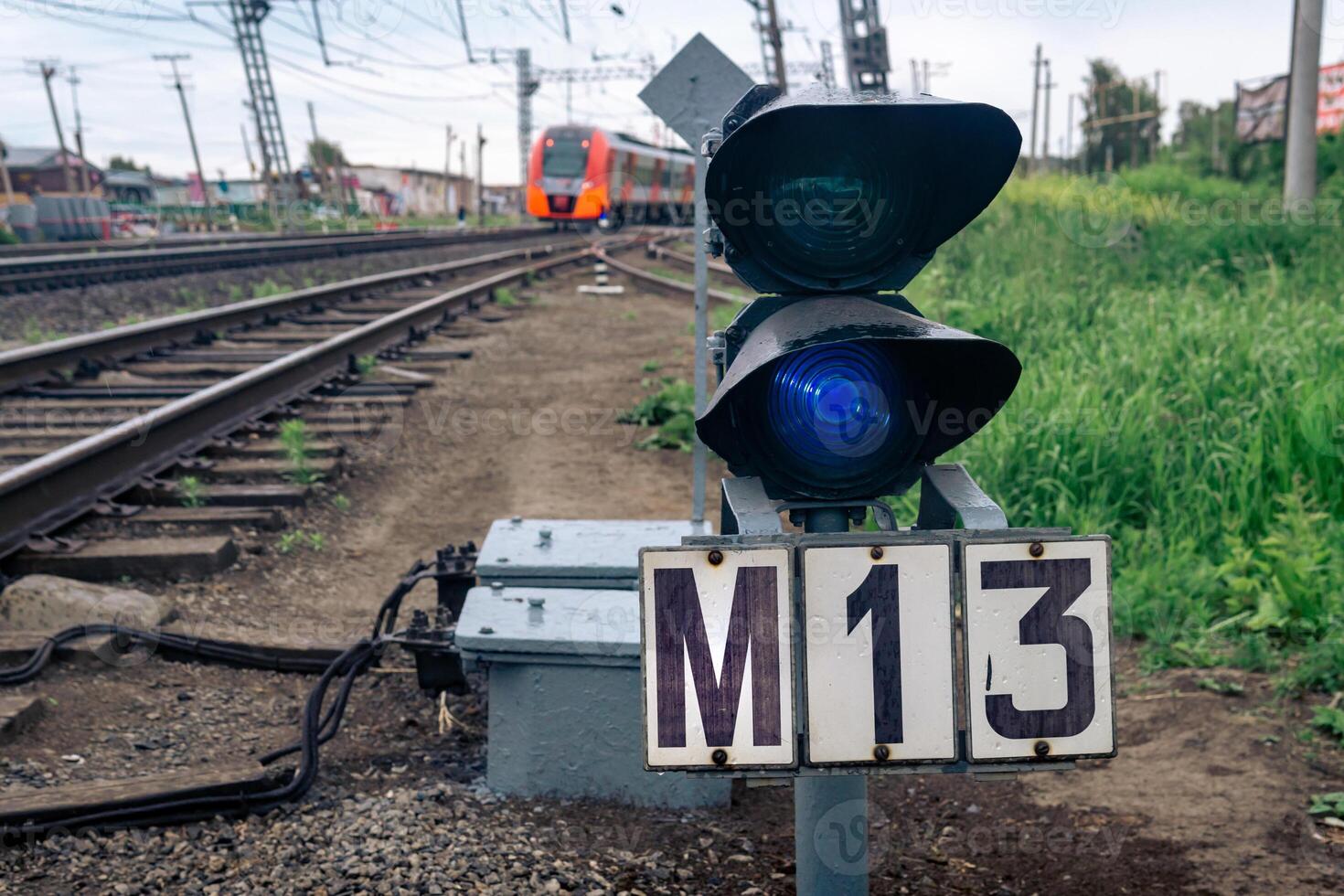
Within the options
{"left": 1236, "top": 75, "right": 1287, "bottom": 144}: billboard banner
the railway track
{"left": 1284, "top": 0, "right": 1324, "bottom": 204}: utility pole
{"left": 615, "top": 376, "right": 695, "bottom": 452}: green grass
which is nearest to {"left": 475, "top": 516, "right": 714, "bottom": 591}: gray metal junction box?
{"left": 615, "top": 376, "right": 695, "bottom": 452}: green grass

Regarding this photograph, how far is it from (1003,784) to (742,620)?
2.24 meters

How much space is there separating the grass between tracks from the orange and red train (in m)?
21.8

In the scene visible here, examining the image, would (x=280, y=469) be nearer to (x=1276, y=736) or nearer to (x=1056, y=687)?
(x=1276, y=736)

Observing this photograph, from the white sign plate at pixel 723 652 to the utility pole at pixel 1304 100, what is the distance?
11085 mm

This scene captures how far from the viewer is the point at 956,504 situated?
5.35 feet

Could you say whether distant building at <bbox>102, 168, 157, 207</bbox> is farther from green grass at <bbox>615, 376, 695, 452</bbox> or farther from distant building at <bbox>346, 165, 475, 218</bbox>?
green grass at <bbox>615, 376, 695, 452</bbox>

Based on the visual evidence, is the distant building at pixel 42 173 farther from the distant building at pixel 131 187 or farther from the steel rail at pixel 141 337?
the steel rail at pixel 141 337

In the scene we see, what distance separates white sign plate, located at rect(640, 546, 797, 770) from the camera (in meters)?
1.45

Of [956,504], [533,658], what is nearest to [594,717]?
[533,658]

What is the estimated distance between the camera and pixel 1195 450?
5352mm

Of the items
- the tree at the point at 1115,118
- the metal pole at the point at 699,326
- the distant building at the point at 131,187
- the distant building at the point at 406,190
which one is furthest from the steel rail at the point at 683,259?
the distant building at the point at 406,190

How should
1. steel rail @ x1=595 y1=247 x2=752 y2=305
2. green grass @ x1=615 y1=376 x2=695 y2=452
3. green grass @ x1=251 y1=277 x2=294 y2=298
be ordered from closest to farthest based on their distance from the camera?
green grass @ x1=615 y1=376 x2=695 y2=452 → green grass @ x1=251 y1=277 x2=294 y2=298 → steel rail @ x1=595 y1=247 x2=752 y2=305

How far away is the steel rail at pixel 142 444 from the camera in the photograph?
466cm

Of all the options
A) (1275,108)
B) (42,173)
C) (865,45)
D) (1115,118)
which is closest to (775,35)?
(865,45)
